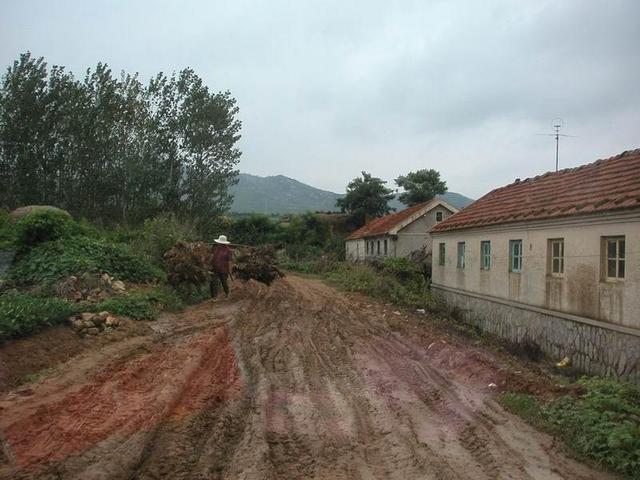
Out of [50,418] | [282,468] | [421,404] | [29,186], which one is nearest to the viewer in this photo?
[282,468]

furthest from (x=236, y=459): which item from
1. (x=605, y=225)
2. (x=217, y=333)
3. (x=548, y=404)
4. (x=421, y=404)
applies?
(x=605, y=225)

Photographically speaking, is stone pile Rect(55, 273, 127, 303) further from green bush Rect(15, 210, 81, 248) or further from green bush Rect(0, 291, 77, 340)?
green bush Rect(15, 210, 81, 248)

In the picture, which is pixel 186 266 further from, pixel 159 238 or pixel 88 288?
pixel 159 238

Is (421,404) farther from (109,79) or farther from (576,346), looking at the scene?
(109,79)

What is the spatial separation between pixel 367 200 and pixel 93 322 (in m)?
38.6

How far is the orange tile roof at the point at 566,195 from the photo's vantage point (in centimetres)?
1114

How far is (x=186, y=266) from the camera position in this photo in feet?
48.9

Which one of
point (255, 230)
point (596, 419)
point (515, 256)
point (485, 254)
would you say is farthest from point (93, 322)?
point (255, 230)

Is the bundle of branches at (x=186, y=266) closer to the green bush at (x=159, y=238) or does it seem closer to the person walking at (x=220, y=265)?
the person walking at (x=220, y=265)

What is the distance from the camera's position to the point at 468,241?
1831 centimetres

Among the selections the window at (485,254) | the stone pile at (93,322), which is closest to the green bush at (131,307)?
the stone pile at (93,322)

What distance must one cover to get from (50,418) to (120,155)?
30.1 metres

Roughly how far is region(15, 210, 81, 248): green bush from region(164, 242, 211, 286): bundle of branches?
3470mm

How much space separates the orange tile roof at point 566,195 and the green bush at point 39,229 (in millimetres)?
12193
